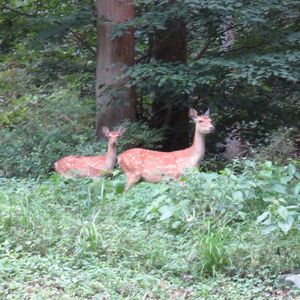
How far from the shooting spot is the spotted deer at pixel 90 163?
9820mm

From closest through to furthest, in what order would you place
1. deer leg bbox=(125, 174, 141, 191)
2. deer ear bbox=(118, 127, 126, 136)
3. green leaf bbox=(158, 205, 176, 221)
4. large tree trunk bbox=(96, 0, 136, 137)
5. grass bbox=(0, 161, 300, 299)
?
Answer: 1. grass bbox=(0, 161, 300, 299)
2. green leaf bbox=(158, 205, 176, 221)
3. deer leg bbox=(125, 174, 141, 191)
4. deer ear bbox=(118, 127, 126, 136)
5. large tree trunk bbox=(96, 0, 136, 137)

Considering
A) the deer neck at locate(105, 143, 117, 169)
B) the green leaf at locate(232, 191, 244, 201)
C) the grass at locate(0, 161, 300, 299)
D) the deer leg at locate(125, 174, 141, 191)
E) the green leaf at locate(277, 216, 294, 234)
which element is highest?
the green leaf at locate(277, 216, 294, 234)

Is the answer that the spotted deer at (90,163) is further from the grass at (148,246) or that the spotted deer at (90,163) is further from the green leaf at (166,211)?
the green leaf at (166,211)

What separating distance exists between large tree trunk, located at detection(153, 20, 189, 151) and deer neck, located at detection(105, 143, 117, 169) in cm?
209

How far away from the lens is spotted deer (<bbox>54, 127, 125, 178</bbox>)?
387 inches

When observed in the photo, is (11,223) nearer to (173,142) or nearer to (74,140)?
(74,140)

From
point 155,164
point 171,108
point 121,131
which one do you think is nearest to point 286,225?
point 155,164

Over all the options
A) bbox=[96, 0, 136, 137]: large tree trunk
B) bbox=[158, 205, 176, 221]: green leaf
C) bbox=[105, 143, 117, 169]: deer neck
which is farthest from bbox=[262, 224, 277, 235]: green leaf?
bbox=[96, 0, 136, 137]: large tree trunk

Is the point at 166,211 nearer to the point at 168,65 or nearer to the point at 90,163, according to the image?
the point at 90,163

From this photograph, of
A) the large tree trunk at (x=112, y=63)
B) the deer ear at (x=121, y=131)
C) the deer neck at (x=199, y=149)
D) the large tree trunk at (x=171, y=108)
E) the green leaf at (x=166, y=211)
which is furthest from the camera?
the large tree trunk at (x=171, y=108)

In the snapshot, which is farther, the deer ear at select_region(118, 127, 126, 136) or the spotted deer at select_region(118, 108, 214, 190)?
the deer ear at select_region(118, 127, 126, 136)

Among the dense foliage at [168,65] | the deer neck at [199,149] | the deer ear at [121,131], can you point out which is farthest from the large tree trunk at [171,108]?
the deer neck at [199,149]

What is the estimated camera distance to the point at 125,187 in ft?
29.1

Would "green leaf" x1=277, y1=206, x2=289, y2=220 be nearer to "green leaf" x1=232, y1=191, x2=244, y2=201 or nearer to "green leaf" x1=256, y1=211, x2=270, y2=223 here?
"green leaf" x1=256, y1=211, x2=270, y2=223
